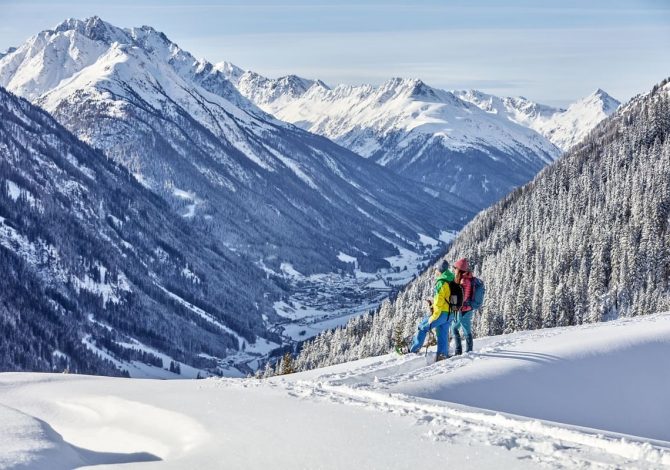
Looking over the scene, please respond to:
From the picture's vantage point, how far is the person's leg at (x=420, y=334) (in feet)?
86.8

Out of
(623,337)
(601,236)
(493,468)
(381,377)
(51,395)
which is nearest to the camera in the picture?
(493,468)

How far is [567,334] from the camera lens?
27.6m

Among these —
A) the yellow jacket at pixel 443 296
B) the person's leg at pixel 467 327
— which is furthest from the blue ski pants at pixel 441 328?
the person's leg at pixel 467 327

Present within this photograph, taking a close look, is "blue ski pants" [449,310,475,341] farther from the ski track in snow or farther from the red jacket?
the ski track in snow

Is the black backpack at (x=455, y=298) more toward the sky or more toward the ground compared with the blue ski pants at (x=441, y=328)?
more toward the sky

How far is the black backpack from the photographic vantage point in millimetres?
→ 25734

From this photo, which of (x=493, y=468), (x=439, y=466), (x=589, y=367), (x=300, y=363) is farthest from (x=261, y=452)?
(x=300, y=363)

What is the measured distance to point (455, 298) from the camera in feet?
84.4

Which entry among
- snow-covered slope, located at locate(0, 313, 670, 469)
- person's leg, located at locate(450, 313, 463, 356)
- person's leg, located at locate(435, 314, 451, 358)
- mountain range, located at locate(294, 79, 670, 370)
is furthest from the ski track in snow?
mountain range, located at locate(294, 79, 670, 370)

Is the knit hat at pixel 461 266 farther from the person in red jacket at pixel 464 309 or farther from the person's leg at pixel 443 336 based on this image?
the person's leg at pixel 443 336

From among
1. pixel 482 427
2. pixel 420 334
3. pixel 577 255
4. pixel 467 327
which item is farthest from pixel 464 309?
pixel 577 255

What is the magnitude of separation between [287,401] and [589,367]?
35.5ft

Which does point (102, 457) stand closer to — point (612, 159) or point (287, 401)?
point (287, 401)

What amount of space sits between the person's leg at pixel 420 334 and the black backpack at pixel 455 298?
1.13m
